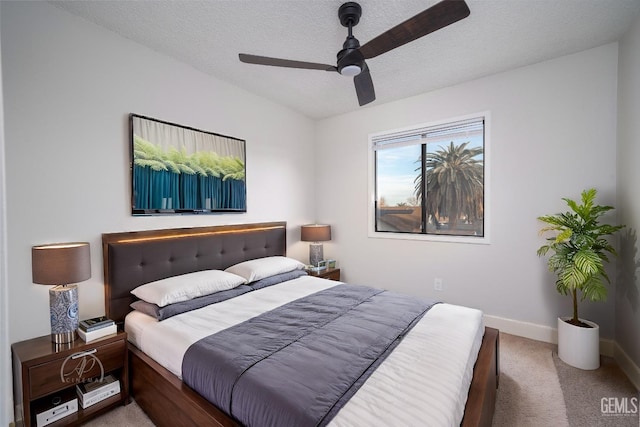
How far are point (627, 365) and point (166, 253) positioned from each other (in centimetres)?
391

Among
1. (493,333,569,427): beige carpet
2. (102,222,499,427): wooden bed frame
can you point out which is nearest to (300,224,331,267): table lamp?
(102,222,499,427): wooden bed frame

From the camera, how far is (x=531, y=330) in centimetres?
282

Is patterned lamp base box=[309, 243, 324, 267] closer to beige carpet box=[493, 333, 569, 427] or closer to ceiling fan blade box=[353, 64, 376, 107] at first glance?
ceiling fan blade box=[353, 64, 376, 107]

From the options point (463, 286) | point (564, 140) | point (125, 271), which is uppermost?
point (564, 140)

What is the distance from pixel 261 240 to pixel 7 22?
2.58 metres

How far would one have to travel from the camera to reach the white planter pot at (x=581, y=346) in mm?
2246

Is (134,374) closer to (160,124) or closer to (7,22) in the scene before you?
(160,124)

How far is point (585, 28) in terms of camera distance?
2230mm

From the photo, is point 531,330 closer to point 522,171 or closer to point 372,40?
point 522,171

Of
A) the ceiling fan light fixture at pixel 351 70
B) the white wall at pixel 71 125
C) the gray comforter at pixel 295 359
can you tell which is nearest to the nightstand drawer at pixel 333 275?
the gray comforter at pixel 295 359

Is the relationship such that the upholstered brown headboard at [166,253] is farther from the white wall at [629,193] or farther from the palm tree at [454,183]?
the white wall at [629,193]

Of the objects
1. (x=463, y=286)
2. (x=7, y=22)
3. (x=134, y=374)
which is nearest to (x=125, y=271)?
(x=134, y=374)

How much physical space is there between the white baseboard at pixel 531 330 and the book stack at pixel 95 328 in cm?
348

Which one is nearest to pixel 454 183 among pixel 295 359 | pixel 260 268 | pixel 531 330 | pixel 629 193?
pixel 629 193
